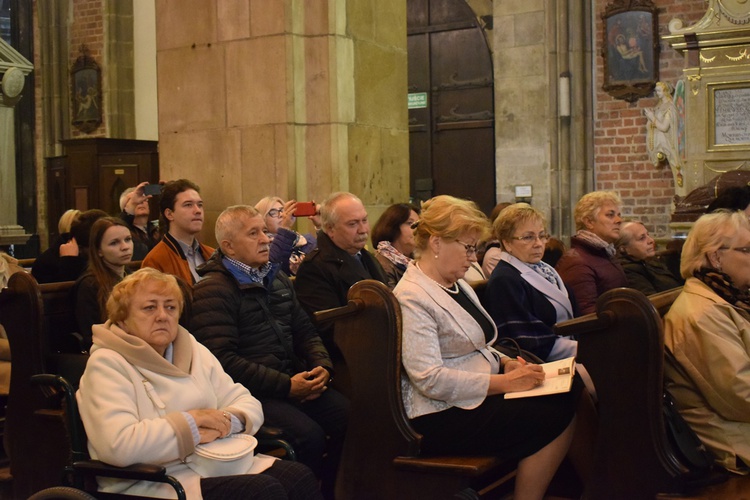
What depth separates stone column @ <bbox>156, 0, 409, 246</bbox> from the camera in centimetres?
618

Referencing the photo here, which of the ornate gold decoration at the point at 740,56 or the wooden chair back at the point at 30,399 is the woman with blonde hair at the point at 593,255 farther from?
the ornate gold decoration at the point at 740,56

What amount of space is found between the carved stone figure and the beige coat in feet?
24.0

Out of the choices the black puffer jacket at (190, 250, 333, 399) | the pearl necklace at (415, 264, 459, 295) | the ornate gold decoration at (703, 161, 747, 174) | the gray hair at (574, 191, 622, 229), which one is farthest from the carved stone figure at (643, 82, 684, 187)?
the pearl necklace at (415, 264, 459, 295)

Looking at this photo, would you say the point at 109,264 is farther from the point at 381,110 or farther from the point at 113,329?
the point at 381,110

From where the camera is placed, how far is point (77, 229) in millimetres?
5266

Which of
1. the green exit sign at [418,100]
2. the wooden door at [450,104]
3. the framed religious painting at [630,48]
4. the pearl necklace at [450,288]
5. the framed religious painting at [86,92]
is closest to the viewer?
the pearl necklace at [450,288]

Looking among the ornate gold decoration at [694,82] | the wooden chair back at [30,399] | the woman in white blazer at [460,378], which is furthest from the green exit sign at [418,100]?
the woman in white blazer at [460,378]

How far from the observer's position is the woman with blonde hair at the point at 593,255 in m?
5.05

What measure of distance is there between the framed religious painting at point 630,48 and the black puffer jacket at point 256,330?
7.46m

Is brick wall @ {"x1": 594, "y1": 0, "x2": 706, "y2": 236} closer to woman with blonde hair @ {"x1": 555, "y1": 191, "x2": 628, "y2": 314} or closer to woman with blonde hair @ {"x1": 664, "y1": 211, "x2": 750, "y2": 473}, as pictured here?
woman with blonde hair @ {"x1": 555, "y1": 191, "x2": 628, "y2": 314}

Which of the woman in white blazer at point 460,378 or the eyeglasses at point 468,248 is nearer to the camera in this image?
the woman in white blazer at point 460,378

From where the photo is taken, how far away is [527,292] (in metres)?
4.30

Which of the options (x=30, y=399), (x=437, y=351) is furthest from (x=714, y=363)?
(x=30, y=399)

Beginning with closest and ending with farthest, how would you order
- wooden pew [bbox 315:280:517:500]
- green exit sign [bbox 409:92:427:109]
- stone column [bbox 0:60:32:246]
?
wooden pew [bbox 315:280:517:500] < stone column [bbox 0:60:32:246] < green exit sign [bbox 409:92:427:109]
